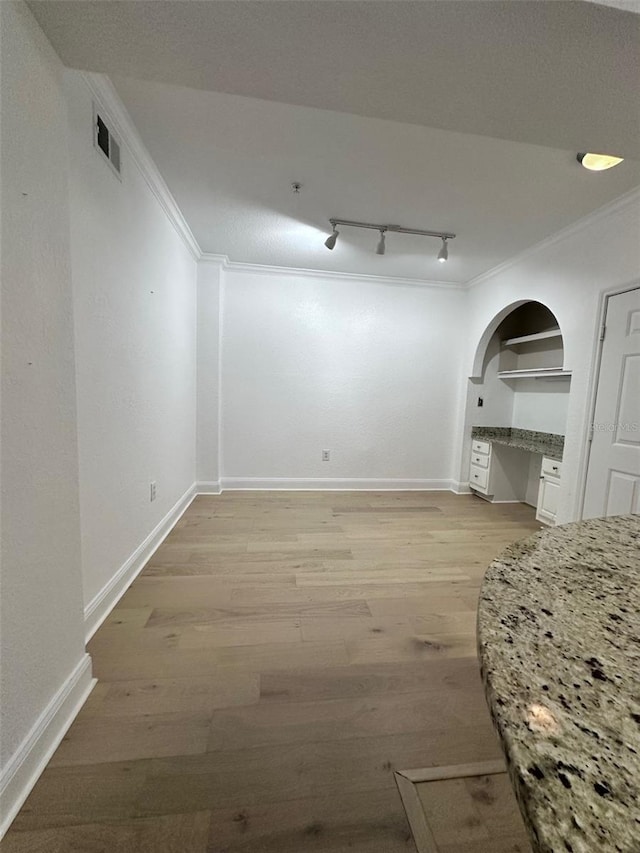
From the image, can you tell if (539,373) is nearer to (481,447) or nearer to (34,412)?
(481,447)

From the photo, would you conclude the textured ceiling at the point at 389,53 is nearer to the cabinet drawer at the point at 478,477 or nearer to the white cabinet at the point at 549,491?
the white cabinet at the point at 549,491

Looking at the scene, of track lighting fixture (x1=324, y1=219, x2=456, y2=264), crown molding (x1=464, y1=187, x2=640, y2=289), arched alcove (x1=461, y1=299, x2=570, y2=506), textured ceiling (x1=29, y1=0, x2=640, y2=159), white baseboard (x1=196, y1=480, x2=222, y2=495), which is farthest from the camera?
white baseboard (x1=196, y1=480, x2=222, y2=495)

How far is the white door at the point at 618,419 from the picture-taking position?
2119mm

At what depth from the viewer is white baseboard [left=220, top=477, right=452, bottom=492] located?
3.85 metres

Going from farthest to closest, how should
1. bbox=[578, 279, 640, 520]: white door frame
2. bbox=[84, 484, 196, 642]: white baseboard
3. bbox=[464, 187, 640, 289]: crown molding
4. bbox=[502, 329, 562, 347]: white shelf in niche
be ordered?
bbox=[502, 329, 562, 347]: white shelf in niche, bbox=[578, 279, 640, 520]: white door frame, bbox=[464, 187, 640, 289]: crown molding, bbox=[84, 484, 196, 642]: white baseboard

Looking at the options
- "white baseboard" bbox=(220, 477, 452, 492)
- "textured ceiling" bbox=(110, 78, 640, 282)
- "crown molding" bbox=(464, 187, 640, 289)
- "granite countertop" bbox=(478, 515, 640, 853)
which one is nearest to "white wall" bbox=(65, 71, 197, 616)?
"textured ceiling" bbox=(110, 78, 640, 282)

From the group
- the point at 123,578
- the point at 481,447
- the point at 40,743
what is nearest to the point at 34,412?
the point at 40,743

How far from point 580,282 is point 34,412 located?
11.1 feet

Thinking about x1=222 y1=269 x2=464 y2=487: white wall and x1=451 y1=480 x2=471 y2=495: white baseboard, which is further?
x1=451 y1=480 x2=471 y2=495: white baseboard

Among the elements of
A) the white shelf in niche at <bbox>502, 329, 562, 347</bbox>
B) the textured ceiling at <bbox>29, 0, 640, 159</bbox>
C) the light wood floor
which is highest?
the textured ceiling at <bbox>29, 0, 640, 159</bbox>

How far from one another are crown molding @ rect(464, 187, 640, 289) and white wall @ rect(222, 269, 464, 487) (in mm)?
779

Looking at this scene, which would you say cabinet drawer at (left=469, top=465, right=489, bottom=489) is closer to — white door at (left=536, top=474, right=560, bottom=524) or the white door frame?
white door at (left=536, top=474, right=560, bottom=524)

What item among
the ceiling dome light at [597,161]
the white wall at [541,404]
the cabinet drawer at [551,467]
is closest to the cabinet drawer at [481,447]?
the white wall at [541,404]

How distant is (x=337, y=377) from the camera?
3881 millimetres
